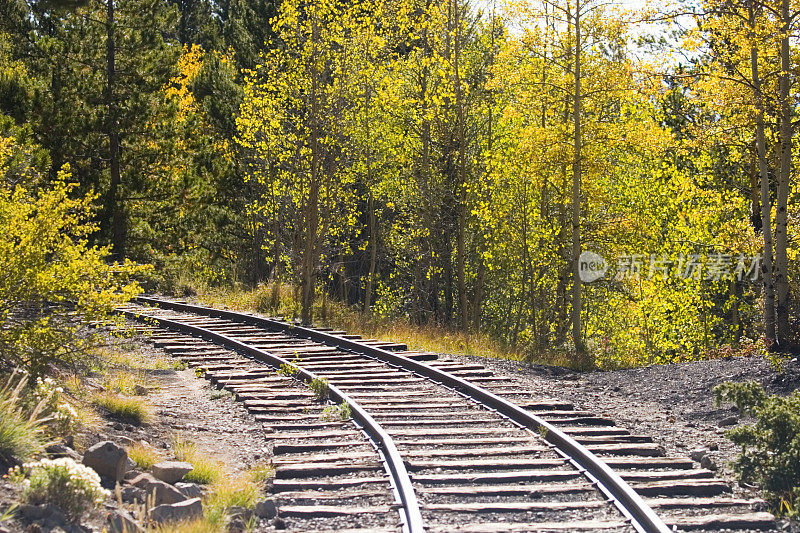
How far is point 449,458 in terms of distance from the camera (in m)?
8.88

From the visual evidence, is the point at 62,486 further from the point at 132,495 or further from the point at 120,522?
the point at 132,495

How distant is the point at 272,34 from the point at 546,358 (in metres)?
22.9

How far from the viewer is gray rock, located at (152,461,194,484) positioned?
7996mm

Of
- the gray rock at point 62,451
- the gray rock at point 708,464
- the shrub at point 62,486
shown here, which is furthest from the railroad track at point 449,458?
the gray rock at point 62,451

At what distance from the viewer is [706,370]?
43.5 feet

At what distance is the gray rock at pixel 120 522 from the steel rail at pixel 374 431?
2.03m

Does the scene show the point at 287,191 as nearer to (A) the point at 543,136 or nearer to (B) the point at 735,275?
(A) the point at 543,136

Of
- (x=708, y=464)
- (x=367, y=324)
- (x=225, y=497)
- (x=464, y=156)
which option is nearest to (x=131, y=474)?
(x=225, y=497)

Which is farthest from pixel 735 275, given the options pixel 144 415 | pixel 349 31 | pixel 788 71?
pixel 144 415

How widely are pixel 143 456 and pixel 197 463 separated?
1.79 ft

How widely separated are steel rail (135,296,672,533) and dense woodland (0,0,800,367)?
6.65 ft

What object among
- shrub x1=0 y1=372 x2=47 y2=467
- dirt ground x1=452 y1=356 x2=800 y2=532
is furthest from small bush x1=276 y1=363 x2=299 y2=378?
shrub x1=0 y1=372 x2=47 y2=467

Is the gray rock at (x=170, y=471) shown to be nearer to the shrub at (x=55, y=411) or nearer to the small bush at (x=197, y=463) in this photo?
the small bush at (x=197, y=463)

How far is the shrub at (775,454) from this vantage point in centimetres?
770
